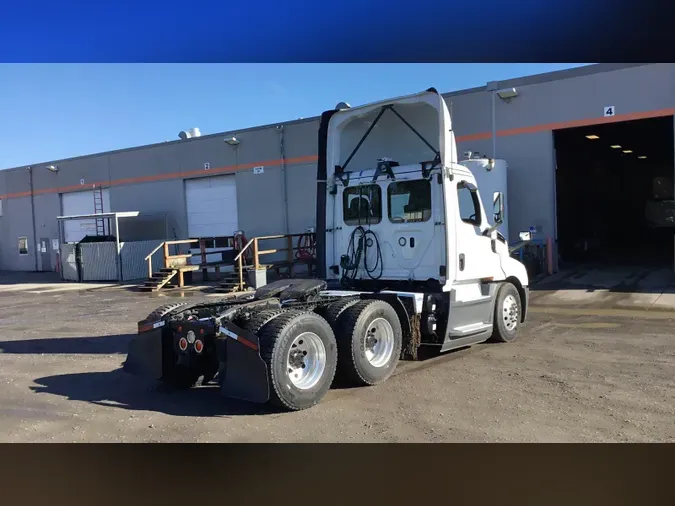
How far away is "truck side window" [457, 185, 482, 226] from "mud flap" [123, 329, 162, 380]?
4324 millimetres

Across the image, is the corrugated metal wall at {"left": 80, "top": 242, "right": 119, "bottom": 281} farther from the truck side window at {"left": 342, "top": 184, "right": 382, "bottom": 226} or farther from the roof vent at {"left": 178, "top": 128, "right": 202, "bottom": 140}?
the truck side window at {"left": 342, "top": 184, "right": 382, "bottom": 226}

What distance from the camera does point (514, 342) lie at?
357 inches

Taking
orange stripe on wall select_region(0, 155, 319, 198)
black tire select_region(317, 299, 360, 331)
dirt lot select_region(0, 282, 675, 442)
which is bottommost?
dirt lot select_region(0, 282, 675, 442)

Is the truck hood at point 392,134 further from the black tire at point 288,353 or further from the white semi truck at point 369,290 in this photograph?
the black tire at point 288,353

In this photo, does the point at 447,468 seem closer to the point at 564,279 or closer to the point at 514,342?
the point at 514,342

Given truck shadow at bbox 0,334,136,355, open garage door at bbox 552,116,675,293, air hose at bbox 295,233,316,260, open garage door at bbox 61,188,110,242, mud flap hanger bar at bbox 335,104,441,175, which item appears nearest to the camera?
mud flap hanger bar at bbox 335,104,441,175

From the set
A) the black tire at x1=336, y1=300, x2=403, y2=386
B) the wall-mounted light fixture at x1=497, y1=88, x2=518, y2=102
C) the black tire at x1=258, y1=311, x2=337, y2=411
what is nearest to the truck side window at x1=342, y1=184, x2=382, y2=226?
the black tire at x1=336, y1=300, x2=403, y2=386

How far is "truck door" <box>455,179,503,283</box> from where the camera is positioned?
7.94m

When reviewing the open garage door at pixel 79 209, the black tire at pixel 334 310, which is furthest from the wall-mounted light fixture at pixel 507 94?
the open garage door at pixel 79 209

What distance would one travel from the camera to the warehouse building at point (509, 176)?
60.2 feet

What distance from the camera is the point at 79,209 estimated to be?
33.7m

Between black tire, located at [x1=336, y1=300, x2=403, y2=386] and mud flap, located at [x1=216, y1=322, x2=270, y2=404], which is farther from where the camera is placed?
black tire, located at [x1=336, y1=300, x2=403, y2=386]

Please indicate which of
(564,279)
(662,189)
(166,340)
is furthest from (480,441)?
(662,189)
